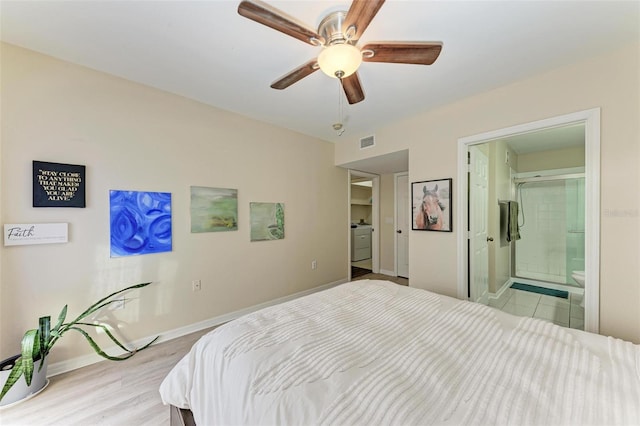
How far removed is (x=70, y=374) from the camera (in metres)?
1.85

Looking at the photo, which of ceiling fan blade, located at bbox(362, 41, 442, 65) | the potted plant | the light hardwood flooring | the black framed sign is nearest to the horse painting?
ceiling fan blade, located at bbox(362, 41, 442, 65)

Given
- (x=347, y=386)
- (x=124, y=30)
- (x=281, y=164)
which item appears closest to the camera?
(x=347, y=386)

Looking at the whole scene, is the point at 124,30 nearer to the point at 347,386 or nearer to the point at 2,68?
the point at 2,68

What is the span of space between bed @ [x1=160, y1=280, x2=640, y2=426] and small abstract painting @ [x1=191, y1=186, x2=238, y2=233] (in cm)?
159

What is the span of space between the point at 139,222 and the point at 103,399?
1.34m

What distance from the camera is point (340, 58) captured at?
1301 mm

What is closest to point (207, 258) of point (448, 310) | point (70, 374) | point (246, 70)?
point (70, 374)

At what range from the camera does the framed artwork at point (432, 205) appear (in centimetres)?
261

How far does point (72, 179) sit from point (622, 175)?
4174mm

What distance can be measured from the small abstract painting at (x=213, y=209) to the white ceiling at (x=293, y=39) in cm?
102

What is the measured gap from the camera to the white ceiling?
1384mm

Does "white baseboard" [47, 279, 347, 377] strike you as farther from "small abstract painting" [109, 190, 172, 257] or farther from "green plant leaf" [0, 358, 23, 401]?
"small abstract painting" [109, 190, 172, 257]

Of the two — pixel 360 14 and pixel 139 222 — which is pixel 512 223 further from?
pixel 139 222

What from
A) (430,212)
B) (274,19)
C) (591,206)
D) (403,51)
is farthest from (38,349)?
(591,206)
